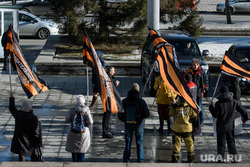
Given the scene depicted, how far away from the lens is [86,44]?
33.6ft

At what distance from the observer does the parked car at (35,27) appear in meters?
25.2

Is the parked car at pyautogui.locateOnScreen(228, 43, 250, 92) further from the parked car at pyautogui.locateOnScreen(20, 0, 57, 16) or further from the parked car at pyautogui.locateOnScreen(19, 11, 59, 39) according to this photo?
the parked car at pyautogui.locateOnScreen(20, 0, 57, 16)

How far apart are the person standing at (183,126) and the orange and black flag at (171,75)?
0.16m

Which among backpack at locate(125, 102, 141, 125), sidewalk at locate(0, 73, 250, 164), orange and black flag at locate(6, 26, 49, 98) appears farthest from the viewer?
orange and black flag at locate(6, 26, 49, 98)

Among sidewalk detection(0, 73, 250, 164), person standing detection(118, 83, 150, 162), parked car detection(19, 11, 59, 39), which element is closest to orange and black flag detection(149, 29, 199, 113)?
person standing detection(118, 83, 150, 162)

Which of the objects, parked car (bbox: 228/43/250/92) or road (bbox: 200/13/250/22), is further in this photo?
road (bbox: 200/13/250/22)

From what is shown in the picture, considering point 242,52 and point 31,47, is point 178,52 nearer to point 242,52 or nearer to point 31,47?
point 242,52

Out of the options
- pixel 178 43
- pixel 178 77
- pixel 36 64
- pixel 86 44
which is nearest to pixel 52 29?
pixel 36 64

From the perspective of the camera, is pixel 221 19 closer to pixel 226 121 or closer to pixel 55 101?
pixel 55 101

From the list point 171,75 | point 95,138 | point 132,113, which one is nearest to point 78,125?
point 132,113

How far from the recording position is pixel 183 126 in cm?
863

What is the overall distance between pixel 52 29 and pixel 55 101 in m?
12.2

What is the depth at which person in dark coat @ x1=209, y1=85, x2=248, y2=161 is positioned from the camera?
873 cm

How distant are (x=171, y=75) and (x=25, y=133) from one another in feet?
9.73
